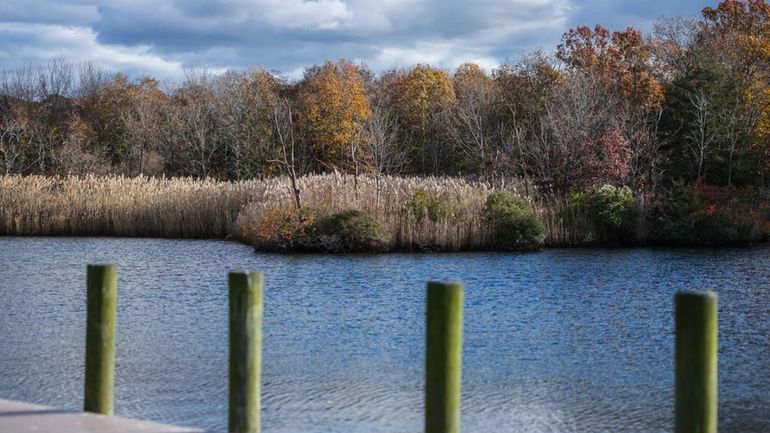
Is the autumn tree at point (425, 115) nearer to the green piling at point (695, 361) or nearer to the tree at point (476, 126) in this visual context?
the tree at point (476, 126)

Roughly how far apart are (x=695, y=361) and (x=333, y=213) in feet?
66.3

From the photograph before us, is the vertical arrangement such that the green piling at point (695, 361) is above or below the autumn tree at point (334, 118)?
below

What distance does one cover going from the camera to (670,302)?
15.8 m

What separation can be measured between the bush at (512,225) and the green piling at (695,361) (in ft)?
65.5

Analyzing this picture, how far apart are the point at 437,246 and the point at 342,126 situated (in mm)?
32346

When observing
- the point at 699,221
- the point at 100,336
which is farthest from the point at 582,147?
the point at 100,336

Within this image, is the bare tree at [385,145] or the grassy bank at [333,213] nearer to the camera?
the grassy bank at [333,213]

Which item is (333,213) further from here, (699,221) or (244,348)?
(244,348)

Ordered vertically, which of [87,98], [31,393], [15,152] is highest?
[87,98]

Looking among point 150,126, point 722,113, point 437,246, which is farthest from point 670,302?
point 150,126

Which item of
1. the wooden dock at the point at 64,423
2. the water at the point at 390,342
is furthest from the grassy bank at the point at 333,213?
the wooden dock at the point at 64,423

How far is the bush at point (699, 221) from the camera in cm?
2752

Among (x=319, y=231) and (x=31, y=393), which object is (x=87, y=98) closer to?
(x=319, y=231)

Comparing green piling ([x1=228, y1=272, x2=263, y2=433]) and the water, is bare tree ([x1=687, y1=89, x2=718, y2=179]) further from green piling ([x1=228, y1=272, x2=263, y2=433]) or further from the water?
green piling ([x1=228, y1=272, x2=263, y2=433])
